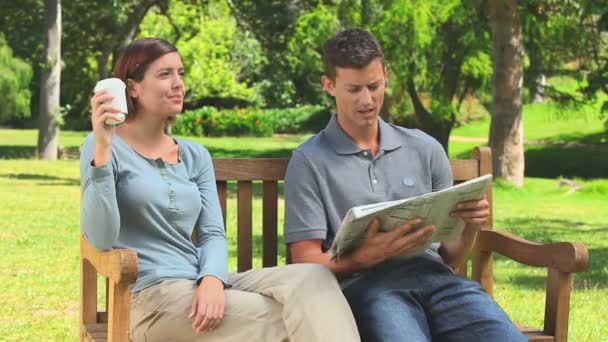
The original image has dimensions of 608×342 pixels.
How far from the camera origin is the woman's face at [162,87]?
3.82 meters

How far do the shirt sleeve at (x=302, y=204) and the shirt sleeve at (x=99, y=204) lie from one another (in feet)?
2.15

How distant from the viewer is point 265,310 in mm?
3500

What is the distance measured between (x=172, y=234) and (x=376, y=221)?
0.74 m

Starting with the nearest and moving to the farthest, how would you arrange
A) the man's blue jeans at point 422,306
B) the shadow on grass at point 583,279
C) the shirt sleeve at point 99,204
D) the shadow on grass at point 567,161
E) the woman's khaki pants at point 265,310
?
the woman's khaki pants at point 265,310, the shirt sleeve at point 99,204, the man's blue jeans at point 422,306, the shadow on grass at point 583,279, the shadow on grass at point 567,161

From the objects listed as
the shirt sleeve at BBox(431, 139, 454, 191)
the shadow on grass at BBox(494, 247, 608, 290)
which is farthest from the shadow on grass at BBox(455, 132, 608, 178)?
the shirt sleeve at BBox(431, 139, 454, 191)

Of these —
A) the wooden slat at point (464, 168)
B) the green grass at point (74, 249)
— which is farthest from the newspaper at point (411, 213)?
the green grass at point (74, 249)

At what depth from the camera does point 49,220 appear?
13.1m

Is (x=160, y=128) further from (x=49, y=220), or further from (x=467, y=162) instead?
(x=49, y=220)

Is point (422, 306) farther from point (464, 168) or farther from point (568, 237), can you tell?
point (568, 237)

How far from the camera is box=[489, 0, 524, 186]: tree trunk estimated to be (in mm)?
17359

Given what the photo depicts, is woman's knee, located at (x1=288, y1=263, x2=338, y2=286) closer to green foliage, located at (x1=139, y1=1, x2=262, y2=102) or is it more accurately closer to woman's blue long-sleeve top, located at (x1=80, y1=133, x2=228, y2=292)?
woman's blue long-sleeve top, located at (x1=80, y1=133, x2=228, y2=292)

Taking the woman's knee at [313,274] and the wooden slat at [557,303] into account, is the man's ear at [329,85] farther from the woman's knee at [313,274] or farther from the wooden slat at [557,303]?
the wooden slat at [557,303]

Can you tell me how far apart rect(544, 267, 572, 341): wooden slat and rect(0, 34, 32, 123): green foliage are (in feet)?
78.7

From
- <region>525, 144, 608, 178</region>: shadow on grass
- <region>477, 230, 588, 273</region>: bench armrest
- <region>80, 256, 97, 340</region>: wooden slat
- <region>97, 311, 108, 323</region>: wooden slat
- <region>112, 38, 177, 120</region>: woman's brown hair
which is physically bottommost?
<region>525, 144, 608, 178</region>: shadow on grass
